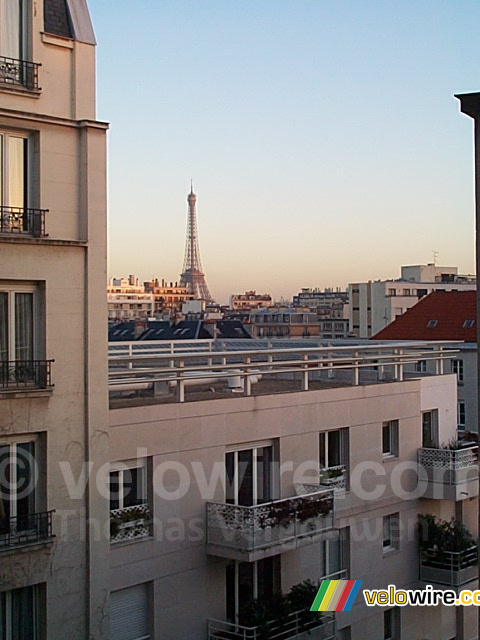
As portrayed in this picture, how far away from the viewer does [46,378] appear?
480 inches

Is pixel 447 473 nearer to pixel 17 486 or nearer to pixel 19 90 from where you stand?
pixel 17 486

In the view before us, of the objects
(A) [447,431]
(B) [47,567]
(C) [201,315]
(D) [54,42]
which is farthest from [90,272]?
(C) [201,315]

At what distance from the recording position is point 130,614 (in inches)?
555

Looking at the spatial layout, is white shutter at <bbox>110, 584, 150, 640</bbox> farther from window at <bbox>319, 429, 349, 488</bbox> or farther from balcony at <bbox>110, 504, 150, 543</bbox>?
window at <bbox>319, 429, 349, 488</bbox>

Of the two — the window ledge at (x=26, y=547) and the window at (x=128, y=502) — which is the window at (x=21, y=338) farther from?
the window at (x=128, y=502)

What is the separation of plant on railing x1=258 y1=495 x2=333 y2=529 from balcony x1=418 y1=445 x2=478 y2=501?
4.68 meters

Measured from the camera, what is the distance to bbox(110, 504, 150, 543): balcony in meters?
13.8

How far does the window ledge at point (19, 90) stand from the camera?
11.9 m

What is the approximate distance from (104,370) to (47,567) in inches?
112

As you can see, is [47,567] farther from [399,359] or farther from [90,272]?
[399,359]

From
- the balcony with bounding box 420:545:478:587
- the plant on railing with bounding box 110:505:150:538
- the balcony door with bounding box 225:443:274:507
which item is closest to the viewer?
the plant on railing with bounding box 110:505:150:538

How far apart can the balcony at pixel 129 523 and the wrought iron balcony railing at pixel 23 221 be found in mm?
4659

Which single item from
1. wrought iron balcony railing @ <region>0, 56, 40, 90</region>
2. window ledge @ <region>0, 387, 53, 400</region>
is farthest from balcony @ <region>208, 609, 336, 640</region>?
wrought iron balcony railing @ <region>0, 56, 40, 90</region>

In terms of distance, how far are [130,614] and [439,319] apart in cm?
5544
